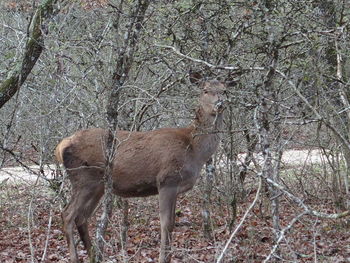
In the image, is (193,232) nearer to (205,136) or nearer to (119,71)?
(205,136)

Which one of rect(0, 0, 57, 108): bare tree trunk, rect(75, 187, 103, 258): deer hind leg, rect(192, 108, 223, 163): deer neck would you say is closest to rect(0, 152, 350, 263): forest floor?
rect(75, 187, 103, 258): deer hind leg

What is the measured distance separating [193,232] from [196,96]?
7.61 ft

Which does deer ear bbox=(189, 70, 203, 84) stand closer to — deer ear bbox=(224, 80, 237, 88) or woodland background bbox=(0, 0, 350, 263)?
woodland background bbox=(0, 0, 350, 263)

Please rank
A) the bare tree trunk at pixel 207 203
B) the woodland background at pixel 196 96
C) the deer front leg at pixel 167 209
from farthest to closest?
the bare tree trunk at pixel 207 203 → the deer front leg at pixel 167 209 → the woodland background at pixel 196 96

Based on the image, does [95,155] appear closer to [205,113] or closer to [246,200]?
[205,113]

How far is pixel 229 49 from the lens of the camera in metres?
7.98

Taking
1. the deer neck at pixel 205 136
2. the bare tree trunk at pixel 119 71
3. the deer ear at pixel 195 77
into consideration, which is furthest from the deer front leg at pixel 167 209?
the bare tree trunk at pixel 119 71

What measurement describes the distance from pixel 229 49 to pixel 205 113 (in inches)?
51.1

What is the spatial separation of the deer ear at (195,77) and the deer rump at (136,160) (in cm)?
87

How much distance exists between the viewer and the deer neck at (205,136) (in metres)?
8.91

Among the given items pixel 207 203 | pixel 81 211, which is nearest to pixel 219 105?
pixel 207 203

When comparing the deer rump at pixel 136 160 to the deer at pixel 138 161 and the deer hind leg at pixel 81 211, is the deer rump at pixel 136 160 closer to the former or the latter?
the deer at pixel 138 161

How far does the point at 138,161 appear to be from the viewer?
8.96 meters

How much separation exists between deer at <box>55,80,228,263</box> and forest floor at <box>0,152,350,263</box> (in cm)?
41
